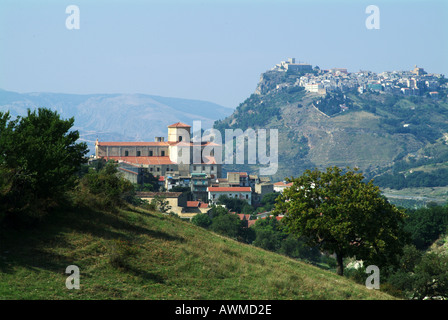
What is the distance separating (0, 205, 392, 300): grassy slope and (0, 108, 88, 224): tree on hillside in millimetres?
817


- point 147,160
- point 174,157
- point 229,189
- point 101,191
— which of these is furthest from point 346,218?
point 174,157

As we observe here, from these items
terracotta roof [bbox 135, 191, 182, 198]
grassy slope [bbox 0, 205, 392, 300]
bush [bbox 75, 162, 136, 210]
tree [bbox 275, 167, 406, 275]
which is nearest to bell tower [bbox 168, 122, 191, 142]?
terracotta roof [bbox 135, 191, 182, 198]

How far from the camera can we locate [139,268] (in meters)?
19.5

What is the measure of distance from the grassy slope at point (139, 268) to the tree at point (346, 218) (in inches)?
112

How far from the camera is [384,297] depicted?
69.1 feet

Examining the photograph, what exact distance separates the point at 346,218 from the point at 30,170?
1202 centimetres

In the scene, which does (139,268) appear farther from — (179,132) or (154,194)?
(179,132)

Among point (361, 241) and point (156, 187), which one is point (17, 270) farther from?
point (156, 187)

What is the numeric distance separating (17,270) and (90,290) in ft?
6.97

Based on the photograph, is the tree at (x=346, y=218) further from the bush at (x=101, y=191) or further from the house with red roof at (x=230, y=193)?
the house with red roof at (x=230, y=193)

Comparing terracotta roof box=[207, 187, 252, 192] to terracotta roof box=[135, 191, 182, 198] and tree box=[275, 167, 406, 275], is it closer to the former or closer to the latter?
terracotta roof box=[135, 191, 182, 198]

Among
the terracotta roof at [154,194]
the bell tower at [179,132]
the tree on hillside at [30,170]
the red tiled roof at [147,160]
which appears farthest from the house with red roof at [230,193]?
the tree on hillside at [30,170]

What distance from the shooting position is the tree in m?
25.9

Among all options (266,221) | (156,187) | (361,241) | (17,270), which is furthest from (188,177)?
(17,270)
